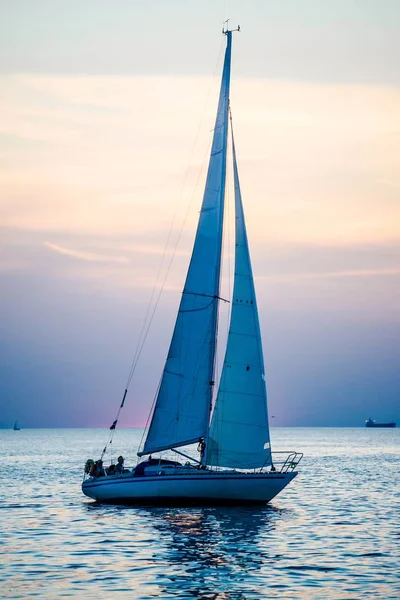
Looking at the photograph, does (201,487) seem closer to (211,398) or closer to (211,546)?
(211,398)

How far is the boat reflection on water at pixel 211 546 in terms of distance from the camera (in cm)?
2683

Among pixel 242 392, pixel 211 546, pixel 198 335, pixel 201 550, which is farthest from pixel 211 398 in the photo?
pixel 201 550

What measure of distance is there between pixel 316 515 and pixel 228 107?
20.1 m

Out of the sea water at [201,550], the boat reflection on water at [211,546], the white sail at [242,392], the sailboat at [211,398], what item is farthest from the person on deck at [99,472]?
the white sail at [242,392]

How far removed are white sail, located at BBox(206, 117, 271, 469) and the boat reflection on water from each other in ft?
8.95

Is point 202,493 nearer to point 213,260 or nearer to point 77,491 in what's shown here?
point 213,260

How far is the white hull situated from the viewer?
4256cm

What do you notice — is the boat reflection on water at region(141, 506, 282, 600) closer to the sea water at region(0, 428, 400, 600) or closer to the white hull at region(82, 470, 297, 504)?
the sea water at region(0, 428, 400, 600)

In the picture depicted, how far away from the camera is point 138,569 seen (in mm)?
29469

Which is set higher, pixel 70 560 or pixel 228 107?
pixel 228 107

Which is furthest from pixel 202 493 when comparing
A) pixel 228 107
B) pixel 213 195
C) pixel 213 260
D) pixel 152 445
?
pixel 228 107

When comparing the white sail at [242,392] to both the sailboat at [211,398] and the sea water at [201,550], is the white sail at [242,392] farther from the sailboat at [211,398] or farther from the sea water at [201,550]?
the sea water at [201,550]

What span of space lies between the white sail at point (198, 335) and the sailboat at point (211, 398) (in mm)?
47

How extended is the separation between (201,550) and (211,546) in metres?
0.86
